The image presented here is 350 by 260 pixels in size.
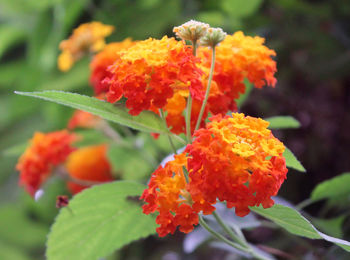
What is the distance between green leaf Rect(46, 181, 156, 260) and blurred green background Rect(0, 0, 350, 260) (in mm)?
466

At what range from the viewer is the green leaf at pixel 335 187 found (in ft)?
1.83

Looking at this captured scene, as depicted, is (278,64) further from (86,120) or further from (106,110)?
(106,110)

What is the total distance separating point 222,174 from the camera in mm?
390

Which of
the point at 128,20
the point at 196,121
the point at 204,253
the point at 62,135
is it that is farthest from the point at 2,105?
the point at 196,121

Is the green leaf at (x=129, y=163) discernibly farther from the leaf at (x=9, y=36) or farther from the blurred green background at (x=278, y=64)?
the leaf at (x=9, y=36)

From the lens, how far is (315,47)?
3.65ft

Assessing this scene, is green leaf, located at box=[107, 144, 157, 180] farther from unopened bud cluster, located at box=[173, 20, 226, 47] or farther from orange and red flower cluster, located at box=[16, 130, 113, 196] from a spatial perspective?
unopened bud cluster, located at box=[173, 20, 226, 47]

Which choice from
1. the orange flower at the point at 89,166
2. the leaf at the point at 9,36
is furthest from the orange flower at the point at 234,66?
the leaf at the point at 9,36

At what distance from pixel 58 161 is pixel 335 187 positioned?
1.74 ft

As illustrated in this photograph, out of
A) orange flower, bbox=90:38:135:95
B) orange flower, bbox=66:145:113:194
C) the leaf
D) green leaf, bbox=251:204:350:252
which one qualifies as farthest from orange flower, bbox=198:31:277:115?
the leaf

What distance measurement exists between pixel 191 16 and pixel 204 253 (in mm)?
626

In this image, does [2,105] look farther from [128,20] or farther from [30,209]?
[128,20]

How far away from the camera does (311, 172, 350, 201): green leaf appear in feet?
1.83

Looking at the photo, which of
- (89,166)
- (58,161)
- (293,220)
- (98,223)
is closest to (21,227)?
(89,166)
